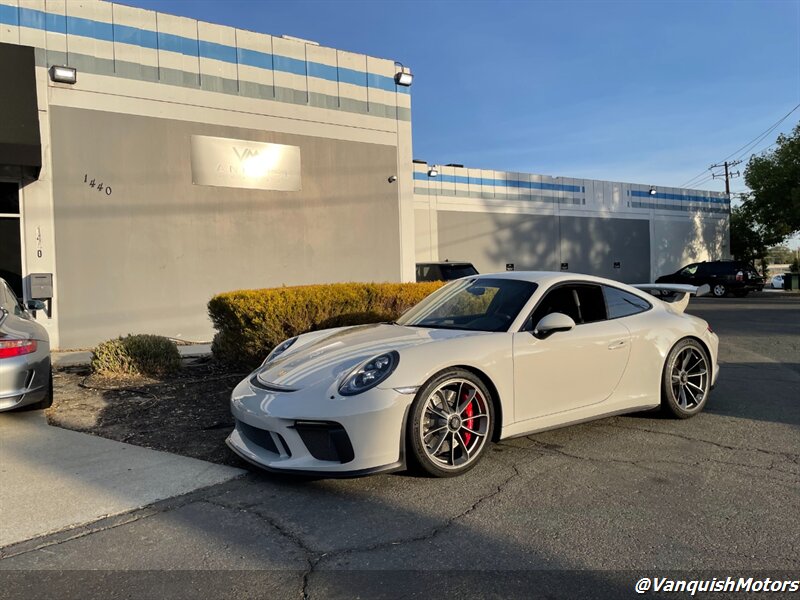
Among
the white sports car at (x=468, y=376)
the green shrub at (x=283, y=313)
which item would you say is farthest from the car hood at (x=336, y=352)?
the green shrub at (x=283, y=313)

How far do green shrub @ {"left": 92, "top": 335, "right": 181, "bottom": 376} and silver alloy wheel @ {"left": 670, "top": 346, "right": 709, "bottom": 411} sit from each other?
587cm

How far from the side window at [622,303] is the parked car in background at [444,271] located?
34.8 ft

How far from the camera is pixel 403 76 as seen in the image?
45.4 ft

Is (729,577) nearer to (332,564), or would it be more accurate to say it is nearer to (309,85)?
(332,564)

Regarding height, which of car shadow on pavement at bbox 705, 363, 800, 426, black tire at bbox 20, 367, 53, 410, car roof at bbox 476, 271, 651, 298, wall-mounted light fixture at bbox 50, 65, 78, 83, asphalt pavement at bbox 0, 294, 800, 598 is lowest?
asphalt pavement at bbox 0, 294, 800, 598

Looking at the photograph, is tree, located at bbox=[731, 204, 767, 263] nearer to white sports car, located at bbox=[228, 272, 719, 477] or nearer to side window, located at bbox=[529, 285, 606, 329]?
white sports car, located at bbox=[228, 272, 719, 477]

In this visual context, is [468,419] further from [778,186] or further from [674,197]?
[674,197]

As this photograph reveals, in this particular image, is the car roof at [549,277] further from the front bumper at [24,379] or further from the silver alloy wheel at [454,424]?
the front bumper at [24,379]

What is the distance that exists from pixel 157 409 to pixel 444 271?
11003 mm

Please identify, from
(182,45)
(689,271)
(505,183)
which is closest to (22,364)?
(182,45)

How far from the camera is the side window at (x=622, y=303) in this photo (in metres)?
5.07

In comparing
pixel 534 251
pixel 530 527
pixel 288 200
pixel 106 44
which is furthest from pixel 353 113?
pixel 534 251

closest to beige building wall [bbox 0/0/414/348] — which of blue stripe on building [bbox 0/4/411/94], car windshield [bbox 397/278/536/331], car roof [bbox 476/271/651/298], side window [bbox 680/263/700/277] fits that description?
blue stripe on building [bbox 0/4/411/94]

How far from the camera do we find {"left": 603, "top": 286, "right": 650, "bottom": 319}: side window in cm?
507
